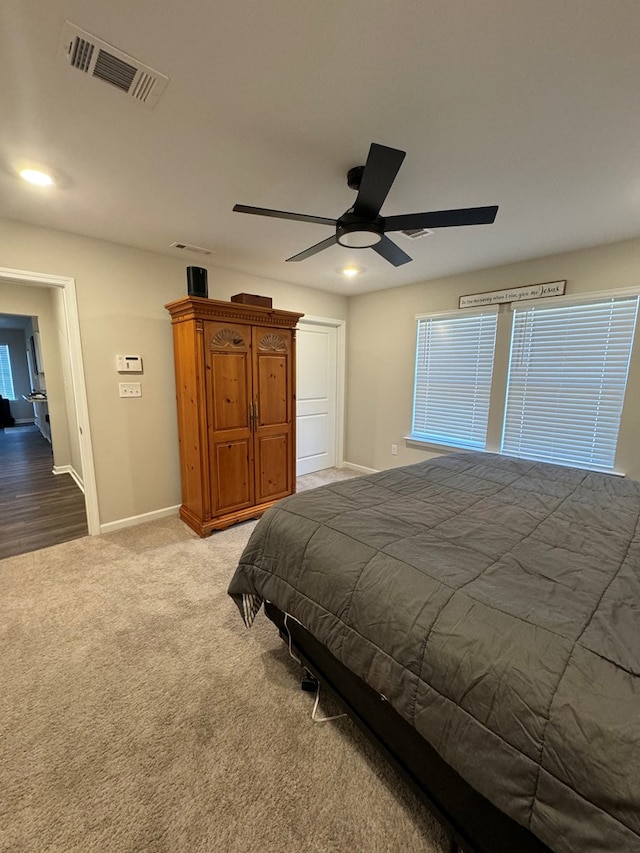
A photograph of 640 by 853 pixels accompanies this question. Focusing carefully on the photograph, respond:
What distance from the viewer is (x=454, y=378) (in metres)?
4.03

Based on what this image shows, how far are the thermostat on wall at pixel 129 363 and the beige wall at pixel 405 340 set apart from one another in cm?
287

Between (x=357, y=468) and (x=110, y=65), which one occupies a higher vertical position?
(x=110, y=65)

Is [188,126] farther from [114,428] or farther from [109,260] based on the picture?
[114,428]

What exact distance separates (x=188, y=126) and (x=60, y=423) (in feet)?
15.5

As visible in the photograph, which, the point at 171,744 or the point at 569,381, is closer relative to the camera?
the point at 171,744

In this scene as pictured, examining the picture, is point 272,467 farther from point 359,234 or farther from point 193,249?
point 359,234

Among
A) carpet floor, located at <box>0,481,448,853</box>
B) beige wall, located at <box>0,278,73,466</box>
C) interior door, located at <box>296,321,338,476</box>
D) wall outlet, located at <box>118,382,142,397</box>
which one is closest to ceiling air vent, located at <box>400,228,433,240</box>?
interior door, located at <box>296,321,338,476</box>

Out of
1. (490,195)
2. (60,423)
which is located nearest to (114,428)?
(60,423)

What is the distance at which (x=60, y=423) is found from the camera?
4910 mm

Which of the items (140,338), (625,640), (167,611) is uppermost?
(140,338)

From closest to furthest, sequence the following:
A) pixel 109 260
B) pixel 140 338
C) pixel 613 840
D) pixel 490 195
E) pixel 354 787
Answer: pixel 613 840 < pixel 354 787 < pixel 490 195 < pixel 109 260 < pixel 140 338

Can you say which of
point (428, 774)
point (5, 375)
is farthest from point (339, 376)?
point (5, 375)

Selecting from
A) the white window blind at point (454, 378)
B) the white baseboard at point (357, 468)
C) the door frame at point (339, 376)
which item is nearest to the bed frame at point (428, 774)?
the white window blind at point (454, 378)

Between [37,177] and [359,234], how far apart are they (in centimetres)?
188
